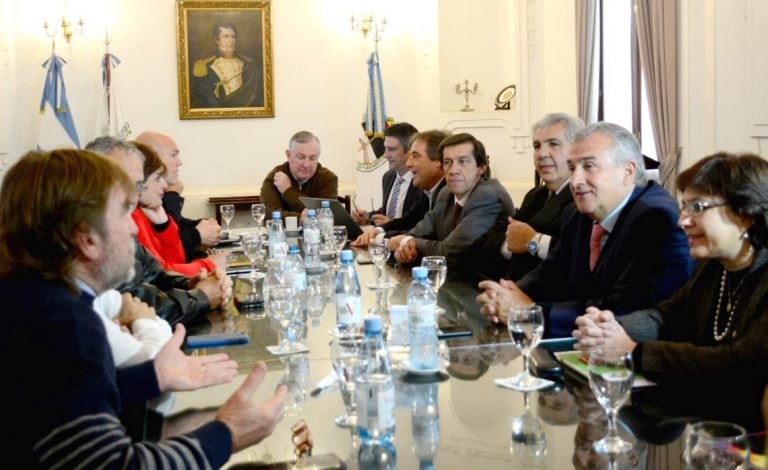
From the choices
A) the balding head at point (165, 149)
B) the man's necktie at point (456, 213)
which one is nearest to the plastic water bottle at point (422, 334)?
the man's necktie at point (456, 213)

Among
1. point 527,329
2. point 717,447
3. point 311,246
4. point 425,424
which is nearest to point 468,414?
point 425,424

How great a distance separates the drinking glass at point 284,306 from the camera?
8.36ft

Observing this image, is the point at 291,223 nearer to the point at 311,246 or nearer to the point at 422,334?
the point at 311,246

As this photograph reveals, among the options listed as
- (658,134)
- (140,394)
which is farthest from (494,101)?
(140,394)

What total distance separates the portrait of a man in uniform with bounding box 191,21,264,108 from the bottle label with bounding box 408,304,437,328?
724 cm

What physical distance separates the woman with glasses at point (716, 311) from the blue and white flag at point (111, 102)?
23.4 ft

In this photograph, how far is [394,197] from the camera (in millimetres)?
6605

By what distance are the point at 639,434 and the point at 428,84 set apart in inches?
299

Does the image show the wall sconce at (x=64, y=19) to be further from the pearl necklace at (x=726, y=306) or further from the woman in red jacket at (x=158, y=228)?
the pearl necklace at (x=726, y=306)

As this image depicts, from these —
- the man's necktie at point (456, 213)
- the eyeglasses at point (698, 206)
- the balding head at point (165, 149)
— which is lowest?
the man's necktie at point (456, 213)

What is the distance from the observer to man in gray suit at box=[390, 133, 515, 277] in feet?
15.0

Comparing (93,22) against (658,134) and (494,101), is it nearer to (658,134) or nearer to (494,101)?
(494,101)

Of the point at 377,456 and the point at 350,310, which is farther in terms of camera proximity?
the point at 350,310

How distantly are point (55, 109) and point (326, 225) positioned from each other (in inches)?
183
